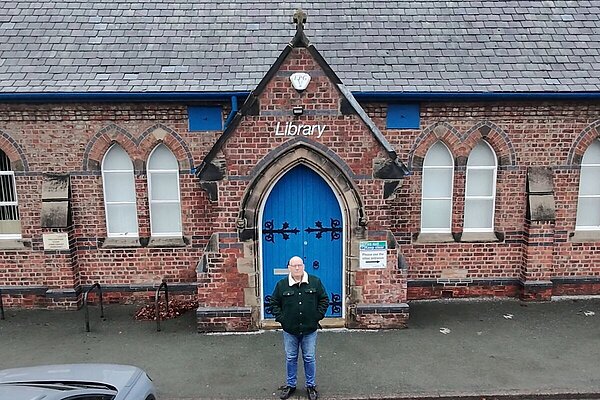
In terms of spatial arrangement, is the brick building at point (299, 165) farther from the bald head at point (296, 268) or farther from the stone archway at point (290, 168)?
the bald head at point (296, 268)

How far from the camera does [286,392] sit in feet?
21.6

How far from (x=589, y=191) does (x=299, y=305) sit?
7162 millimetres

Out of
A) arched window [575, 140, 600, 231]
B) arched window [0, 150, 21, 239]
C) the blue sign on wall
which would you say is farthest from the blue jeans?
arched window [575, 140, 600, 231]

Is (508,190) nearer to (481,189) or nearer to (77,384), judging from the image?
(481,189)

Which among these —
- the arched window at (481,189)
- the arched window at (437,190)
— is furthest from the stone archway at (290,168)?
the arched window at (481,189)

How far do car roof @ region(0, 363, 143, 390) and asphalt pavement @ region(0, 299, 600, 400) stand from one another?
1373 mm

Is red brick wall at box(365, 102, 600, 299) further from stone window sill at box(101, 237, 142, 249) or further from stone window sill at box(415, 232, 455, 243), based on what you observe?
stone window sill at box(101, 237, 142, 249)

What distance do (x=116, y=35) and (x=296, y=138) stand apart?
472cm

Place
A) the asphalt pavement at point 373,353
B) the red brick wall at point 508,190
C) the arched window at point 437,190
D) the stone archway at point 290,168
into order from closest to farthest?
1. the asphalt pavement at point 373,353
2. the stone archway at point 290,168
3. the red brick wall at point 508,190
4. the arched window at point 437,190

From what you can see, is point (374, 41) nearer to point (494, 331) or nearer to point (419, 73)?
point (419, 73)

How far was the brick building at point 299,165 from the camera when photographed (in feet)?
28.1

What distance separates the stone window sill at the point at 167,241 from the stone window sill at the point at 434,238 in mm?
4627

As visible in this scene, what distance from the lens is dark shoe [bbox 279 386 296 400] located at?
6.56m

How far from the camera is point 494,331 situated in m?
8.52
